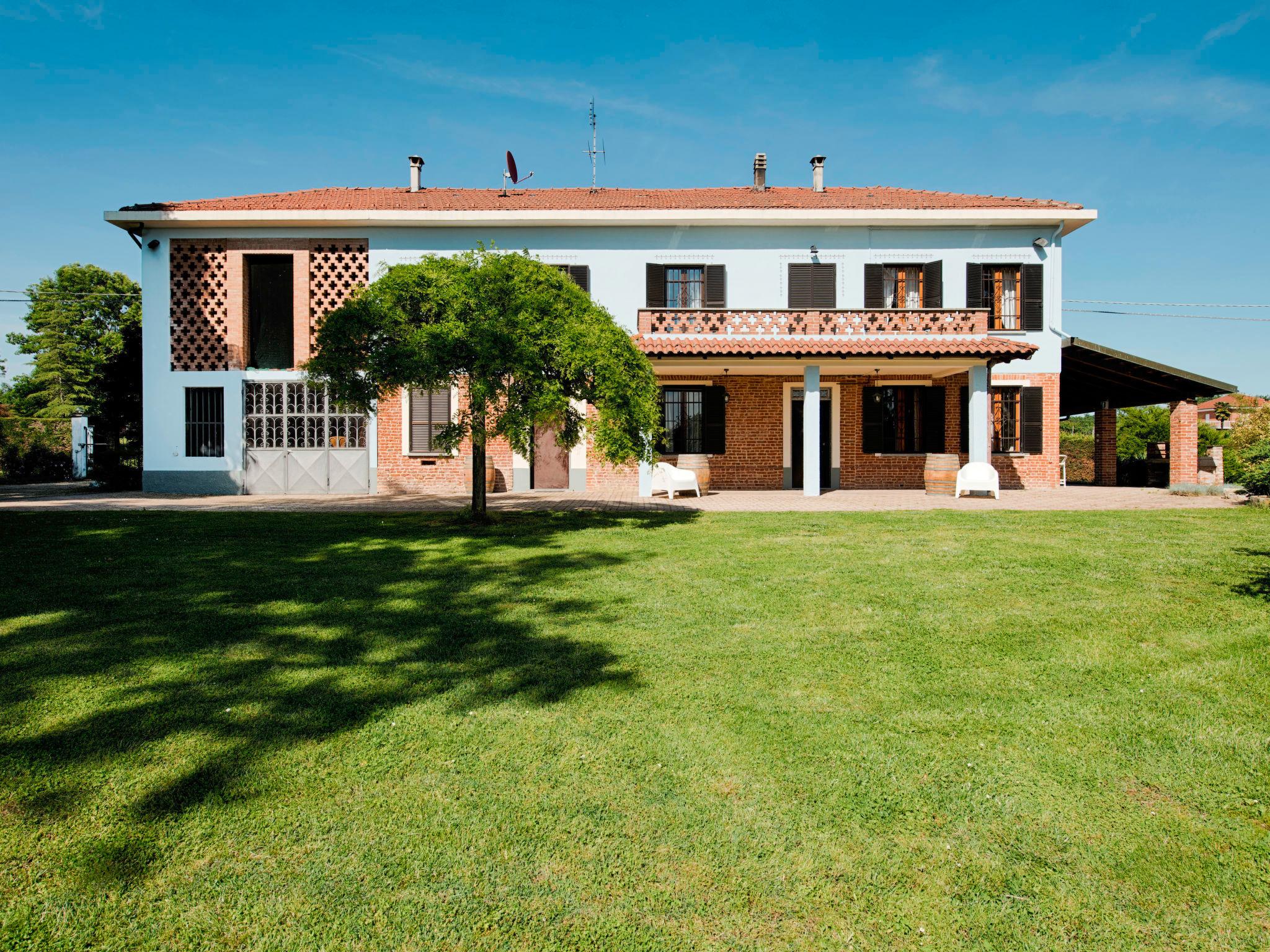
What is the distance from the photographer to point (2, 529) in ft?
28.3

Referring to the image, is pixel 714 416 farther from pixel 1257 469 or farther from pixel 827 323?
pixel 1257 469

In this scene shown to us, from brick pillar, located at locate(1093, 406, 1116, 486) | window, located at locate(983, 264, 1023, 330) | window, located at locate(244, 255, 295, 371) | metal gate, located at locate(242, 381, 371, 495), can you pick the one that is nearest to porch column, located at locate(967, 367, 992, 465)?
window, located at locate(983, 264, 1023, 330)

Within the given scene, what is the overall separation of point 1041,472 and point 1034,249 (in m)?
5.15

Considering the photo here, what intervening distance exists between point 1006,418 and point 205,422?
18467 mm

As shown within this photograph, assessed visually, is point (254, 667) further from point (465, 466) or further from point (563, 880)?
point (465, 466)

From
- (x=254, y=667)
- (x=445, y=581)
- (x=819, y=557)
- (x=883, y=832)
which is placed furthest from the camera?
(x=819, y=557)

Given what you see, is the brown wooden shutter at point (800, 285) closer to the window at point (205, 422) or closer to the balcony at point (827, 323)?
the balcony at point (827, 323)

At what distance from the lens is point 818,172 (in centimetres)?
1873

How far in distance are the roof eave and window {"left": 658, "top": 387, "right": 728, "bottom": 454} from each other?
3876mm

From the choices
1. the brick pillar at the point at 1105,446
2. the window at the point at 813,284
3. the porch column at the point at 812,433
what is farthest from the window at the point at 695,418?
the brick pillar at the point at 1105,446

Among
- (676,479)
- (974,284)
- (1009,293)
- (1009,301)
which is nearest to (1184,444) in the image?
(1009,301)

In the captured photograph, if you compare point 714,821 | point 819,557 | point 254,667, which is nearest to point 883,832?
point 714,821

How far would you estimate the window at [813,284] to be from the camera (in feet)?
54.2

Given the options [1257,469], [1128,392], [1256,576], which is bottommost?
[1256,576]
